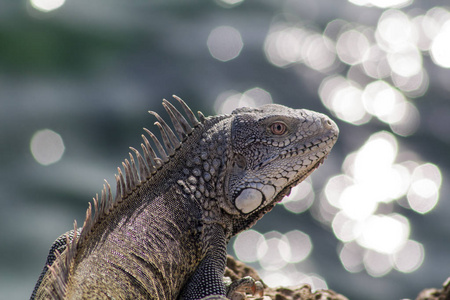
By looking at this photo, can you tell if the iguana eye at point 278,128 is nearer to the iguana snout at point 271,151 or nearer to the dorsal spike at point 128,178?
the iguana snout at point 271,151

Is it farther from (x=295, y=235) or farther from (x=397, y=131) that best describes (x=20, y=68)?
(x=397, y=131)

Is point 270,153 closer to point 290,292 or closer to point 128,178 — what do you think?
point 128,178

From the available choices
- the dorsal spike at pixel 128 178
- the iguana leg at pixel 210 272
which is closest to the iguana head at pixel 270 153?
the iguana leg at pixel 210 272

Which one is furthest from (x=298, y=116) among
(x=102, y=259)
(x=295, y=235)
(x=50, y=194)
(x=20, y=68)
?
(x=20, y=68)

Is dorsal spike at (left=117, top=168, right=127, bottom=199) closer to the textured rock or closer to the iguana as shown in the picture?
the iguana

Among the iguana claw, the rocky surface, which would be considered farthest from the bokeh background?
the iguana claw

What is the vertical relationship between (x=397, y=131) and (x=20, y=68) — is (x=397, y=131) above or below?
below

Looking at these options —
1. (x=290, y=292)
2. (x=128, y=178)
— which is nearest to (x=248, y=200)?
(x=128, y=178)

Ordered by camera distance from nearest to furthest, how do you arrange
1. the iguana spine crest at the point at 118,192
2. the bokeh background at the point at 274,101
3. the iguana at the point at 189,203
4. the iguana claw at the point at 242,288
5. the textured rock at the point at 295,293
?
1. the iguana spine crest at the point at 118,192
2. the iguana at the point at 189,203
3. the iguana claw at the point at 242,288
4. the textured rock at the point at 295,293
5. the bokeh background at the point at 274,101
